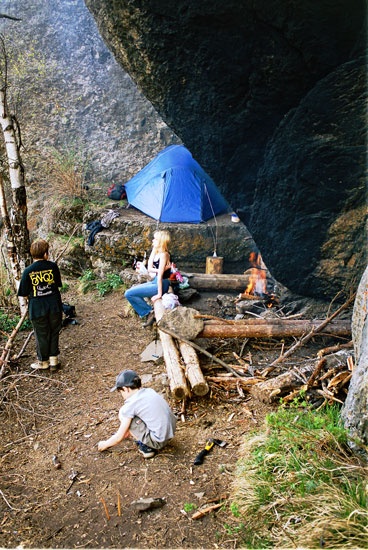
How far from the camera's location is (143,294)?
25.6 ft

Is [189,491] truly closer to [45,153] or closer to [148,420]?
[148,420]

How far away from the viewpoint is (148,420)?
4215mm

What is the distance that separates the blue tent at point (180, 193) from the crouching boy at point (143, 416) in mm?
7678

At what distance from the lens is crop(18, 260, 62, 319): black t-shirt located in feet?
20.0

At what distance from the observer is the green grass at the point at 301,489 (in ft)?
8.73

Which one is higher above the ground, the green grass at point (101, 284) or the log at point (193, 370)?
the log at point (193, 370)

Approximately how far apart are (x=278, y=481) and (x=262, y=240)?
509cm

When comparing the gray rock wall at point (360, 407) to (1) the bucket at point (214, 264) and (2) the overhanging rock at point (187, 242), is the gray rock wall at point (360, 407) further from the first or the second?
(2) the overhanging rock at point (187, 242)

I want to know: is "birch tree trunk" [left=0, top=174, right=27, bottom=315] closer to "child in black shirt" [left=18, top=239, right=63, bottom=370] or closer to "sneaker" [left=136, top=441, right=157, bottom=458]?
"child in black shirt" [left=18, top=239, right=63, bottom=370]

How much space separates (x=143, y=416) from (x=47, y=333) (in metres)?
2.73

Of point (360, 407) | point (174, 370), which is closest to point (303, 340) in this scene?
point (174, 370)

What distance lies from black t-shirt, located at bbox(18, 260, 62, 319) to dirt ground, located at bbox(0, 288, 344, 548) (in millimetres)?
997

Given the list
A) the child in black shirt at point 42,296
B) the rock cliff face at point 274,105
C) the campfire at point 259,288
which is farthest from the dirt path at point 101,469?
the rock cliff face at point 274,105

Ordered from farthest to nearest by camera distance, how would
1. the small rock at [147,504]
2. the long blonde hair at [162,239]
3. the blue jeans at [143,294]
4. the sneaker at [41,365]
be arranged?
the blue jeans at [143,294], the long blonde hair at [162,239], the sneaker at [41,365], the small rock at [147,504]
